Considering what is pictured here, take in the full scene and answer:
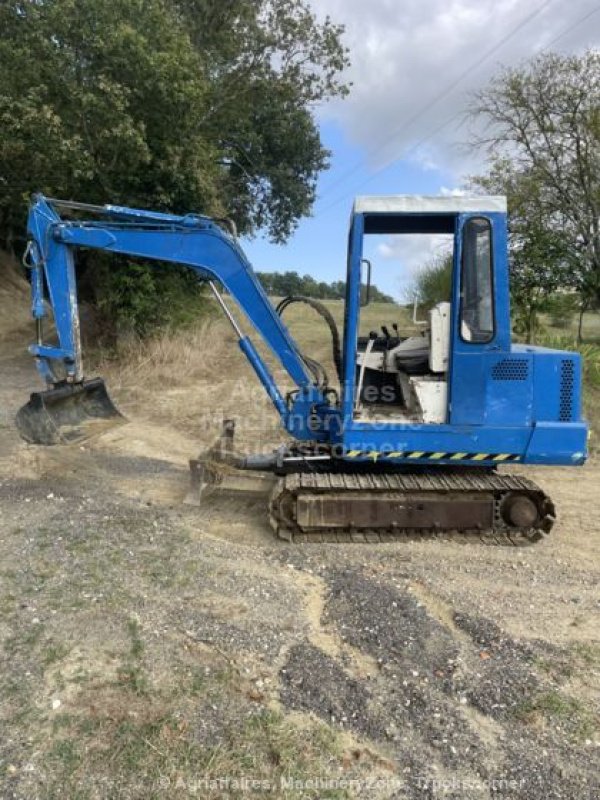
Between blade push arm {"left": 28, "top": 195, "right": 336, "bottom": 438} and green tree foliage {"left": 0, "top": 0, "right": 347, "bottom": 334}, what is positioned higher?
green tree foliage {"left": 0, "top": 0, "right": 347, "bottom": 334}

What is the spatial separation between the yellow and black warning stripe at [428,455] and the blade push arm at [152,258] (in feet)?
2.55

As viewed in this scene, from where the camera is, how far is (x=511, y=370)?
4.96 m

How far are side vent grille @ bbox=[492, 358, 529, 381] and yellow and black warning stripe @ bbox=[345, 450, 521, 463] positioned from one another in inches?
25.5

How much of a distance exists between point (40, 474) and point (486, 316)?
4.99 m

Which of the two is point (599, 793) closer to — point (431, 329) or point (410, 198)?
point (431, 329)

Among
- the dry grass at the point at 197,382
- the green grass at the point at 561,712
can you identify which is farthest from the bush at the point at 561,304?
the green grass at the point at 561,712

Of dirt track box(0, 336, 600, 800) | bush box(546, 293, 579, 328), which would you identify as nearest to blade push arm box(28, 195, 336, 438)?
dirt track box(0, 336, 600, 800)

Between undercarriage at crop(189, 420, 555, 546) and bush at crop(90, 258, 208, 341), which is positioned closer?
undercarriage at crop(189, 420, 555, 546)

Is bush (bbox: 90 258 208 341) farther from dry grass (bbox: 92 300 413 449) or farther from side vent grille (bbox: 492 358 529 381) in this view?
side vent grille (bbox: 492 358 529 381)

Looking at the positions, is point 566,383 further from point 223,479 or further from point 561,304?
point 561,304

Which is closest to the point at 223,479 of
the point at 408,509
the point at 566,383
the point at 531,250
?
the point at 408,509

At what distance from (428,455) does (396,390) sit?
74cm

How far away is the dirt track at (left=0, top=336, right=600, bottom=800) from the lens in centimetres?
264

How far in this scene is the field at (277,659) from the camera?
2615 mm
